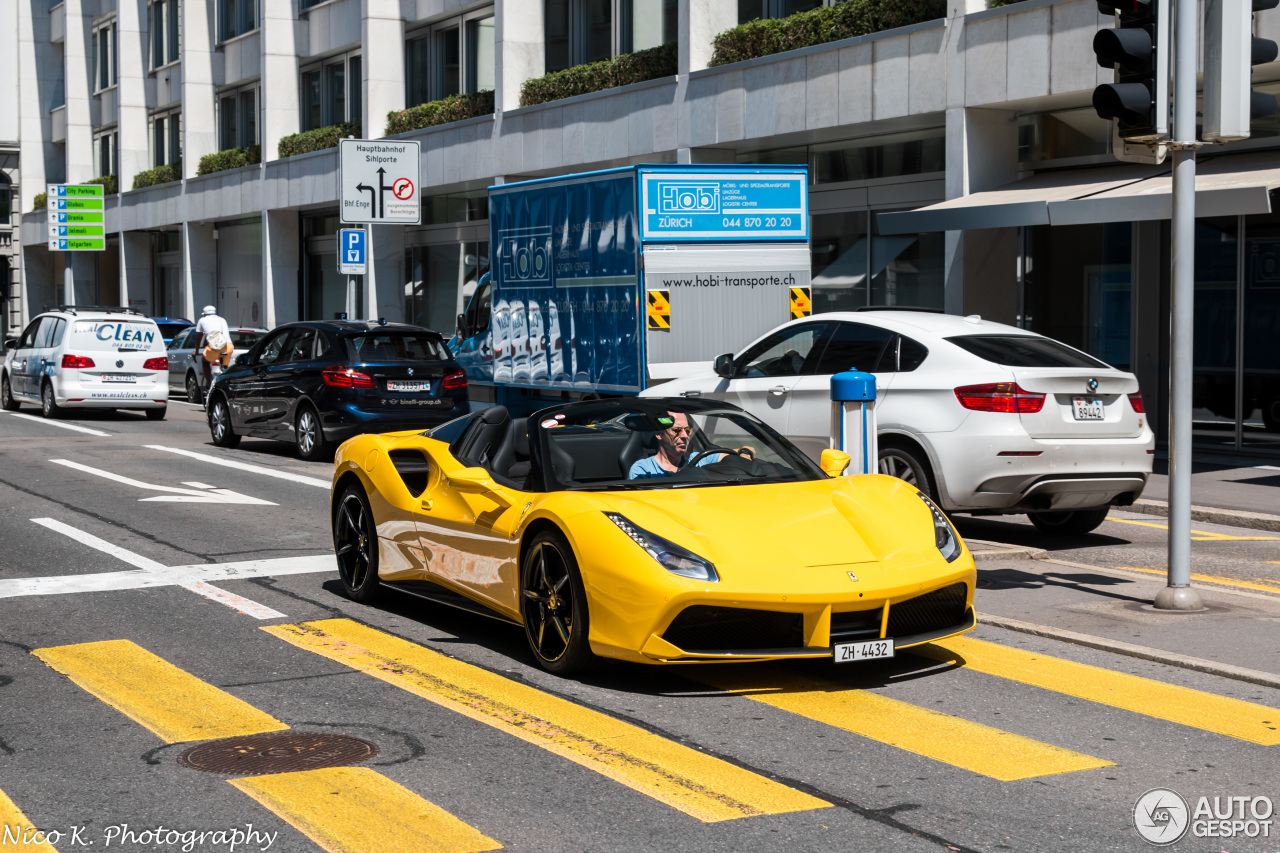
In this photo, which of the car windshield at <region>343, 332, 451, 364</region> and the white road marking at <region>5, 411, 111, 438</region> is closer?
the car windshield at <region>343, 332, 451, 364</region>

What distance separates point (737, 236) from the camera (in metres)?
15.9

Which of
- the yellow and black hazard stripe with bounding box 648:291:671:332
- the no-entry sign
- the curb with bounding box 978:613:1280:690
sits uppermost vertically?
the no-entry sign

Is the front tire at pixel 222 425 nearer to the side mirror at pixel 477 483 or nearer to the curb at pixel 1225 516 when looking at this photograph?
the curb at pixel 1225 516

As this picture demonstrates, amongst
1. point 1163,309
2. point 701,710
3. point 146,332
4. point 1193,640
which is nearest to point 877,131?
point 1163,309

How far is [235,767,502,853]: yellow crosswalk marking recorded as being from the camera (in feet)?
15.1

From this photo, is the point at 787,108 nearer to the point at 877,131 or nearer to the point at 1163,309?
the point at 877,131

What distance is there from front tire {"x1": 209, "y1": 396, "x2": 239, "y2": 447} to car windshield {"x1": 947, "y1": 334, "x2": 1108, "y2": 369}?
11.6 meters

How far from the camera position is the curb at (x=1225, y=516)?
1274 cm

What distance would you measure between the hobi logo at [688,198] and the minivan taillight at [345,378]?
15.4 feet

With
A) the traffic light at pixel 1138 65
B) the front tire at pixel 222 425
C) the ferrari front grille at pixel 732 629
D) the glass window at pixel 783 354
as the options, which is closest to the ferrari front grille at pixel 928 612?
the ferrari front grille at pixel 732 629

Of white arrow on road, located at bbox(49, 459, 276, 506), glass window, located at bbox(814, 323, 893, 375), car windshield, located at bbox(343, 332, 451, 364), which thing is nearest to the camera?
glass window, located at bbox(814, 323, 893, 375)

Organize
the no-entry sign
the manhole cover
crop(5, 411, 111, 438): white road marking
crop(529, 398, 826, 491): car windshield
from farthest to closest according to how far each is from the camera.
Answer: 1. the no-entry sign
2. crop(5, 411, 111, 438): white road marking
3. crop(529, 398, 826, 491): car windshield
4. the manhole cover

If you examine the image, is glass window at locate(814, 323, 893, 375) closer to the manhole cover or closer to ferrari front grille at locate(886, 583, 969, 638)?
ferrari front grille at locate(886, 583, 969, 638)

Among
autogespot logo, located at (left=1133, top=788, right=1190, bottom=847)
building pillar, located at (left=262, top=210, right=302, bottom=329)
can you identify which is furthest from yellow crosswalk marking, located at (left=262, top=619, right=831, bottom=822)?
building pillar, located at (left=262, top=210, right=302, bottom=329)
